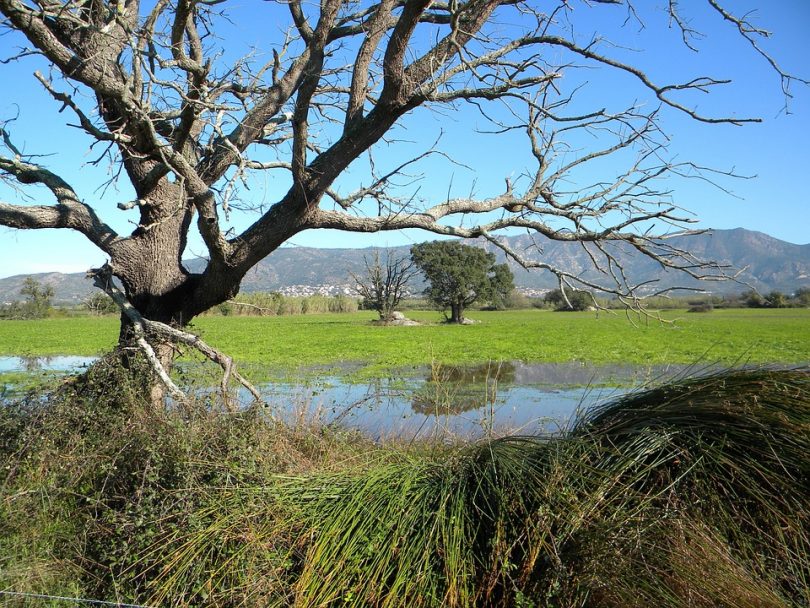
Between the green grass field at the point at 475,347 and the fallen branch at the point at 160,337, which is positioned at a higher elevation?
the fallen branch at the point at 160,337

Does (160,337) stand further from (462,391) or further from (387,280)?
(387,280)

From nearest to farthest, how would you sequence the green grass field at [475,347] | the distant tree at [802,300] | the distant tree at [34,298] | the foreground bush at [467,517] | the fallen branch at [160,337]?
the foreground bush at [467,517]
the fallen branch at [160,337]
the green grass field at [475,347]
the distant tree at [34,298]
the distant tree at [802,300]

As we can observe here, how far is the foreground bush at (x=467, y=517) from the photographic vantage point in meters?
3.10

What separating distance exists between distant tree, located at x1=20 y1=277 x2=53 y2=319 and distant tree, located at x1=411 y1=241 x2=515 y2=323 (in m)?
41.3

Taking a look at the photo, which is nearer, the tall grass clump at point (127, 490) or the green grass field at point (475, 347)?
the tall grass clump at point (127, 490)

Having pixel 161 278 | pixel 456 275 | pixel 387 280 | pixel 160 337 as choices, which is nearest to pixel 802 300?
pixel 456 275

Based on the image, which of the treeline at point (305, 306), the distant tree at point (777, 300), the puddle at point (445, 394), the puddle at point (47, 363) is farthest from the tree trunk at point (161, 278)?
the distant tree at point (777, 300)

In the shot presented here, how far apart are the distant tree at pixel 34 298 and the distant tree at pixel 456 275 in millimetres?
41344

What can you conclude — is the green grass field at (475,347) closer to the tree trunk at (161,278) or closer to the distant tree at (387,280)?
the tree trunk at (161,278)

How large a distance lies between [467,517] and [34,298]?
256 ft

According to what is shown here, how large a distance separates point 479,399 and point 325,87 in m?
8.44

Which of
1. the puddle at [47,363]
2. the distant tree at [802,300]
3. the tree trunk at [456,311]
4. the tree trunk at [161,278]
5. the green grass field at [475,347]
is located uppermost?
the tree trunk at [161,278]

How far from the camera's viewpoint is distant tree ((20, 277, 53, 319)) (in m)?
69.3

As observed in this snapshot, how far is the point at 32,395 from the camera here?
6.23m
